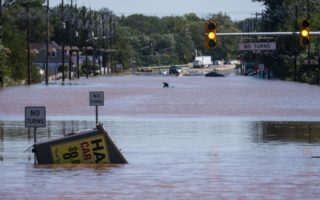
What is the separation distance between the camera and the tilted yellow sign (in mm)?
13258

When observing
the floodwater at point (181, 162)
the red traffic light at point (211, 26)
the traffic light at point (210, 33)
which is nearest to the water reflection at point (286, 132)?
the floodwater at point (181, 162)

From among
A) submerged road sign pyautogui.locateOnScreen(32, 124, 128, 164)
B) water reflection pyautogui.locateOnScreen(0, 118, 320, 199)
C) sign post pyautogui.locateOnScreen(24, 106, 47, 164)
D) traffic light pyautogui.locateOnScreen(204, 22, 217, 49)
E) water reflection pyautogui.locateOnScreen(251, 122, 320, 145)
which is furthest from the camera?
traffic light pyautogui.locateOnScreen(204, 22, 217, 49)

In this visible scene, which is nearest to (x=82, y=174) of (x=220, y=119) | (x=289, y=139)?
(x=289, y=139)

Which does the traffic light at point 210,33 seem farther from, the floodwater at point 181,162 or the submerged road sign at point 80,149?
the submerged road sign at point 80,149

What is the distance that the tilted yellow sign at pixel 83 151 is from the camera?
13258 millimetres

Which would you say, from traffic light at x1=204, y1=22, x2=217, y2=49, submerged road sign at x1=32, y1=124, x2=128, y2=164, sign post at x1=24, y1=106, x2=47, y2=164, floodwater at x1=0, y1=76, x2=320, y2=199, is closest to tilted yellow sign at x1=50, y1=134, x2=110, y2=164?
submerged road sign at x1=32, y1=124, x2=128, y2=164

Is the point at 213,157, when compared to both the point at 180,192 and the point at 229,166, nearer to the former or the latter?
the point at 229,166

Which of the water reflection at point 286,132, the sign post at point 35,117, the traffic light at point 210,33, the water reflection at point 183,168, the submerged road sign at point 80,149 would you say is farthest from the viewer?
the traffic light at point 210,33

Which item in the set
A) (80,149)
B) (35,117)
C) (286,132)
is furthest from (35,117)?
(286,132)

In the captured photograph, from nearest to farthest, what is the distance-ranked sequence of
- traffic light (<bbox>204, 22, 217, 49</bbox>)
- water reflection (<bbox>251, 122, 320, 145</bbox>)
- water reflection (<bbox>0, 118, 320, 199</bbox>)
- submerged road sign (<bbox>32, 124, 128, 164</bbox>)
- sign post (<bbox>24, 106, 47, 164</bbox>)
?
1. water reflection (<bbox>0, 118, 320, 199</bbox>)
2. submerged road sign (<bbox>32, 124, 128, 164</bbox>)
3. sign post (<bbox>24, 106, 47, 164</bbox>)
4. water reflection (<bbox>251, 122, 320, 145</bbox>)
5. traffic light (<bbox>204, 22, 217, 49</bbox>)

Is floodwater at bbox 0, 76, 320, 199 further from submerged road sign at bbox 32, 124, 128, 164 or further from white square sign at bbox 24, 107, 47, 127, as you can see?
white square sign at bbox 24, 107, 47, 127

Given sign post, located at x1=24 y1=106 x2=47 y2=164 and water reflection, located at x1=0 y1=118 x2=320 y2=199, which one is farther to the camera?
sign post, located at x1=24 y1=106 x2=47 y2=164

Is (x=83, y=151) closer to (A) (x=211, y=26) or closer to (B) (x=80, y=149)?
(B) (x=80, y=149)

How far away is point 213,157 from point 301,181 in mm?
3870
